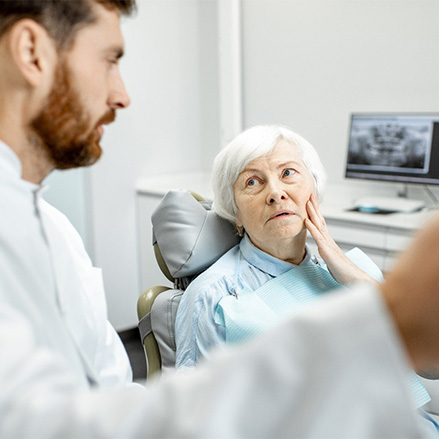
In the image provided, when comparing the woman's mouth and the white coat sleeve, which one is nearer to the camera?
the white coat sleeve

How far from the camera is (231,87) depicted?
13.0 feet

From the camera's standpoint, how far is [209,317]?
157cm

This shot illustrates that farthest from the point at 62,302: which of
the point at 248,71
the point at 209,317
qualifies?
the point at 248,71

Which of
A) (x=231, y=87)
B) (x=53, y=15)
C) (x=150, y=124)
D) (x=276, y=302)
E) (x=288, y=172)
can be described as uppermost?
(x=53, y=15)

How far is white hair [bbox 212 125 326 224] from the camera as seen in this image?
173cm

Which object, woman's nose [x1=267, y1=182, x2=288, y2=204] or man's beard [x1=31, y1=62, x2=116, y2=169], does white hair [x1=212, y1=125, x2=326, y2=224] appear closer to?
woman's nose [x1=267, y1=182, x2=288, y2=204]

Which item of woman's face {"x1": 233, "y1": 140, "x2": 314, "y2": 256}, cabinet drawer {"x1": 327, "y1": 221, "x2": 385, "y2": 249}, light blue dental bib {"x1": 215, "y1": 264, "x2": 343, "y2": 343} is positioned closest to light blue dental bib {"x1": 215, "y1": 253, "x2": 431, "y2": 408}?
light blue dental bib {"x1": 215, "y1": 264, "x2": 343, "y2": 343}

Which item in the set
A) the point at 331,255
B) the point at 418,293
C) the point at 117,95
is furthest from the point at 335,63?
the point at 418,293

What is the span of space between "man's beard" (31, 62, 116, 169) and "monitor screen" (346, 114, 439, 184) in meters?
2.50

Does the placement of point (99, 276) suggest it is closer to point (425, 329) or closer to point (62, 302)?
point (62, 302)

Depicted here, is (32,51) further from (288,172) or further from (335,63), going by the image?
(335,63)

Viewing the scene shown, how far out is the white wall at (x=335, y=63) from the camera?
10.6 feet

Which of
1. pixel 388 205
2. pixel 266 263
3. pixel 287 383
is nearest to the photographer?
pixel 287 383

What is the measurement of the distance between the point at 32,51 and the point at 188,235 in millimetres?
1079
